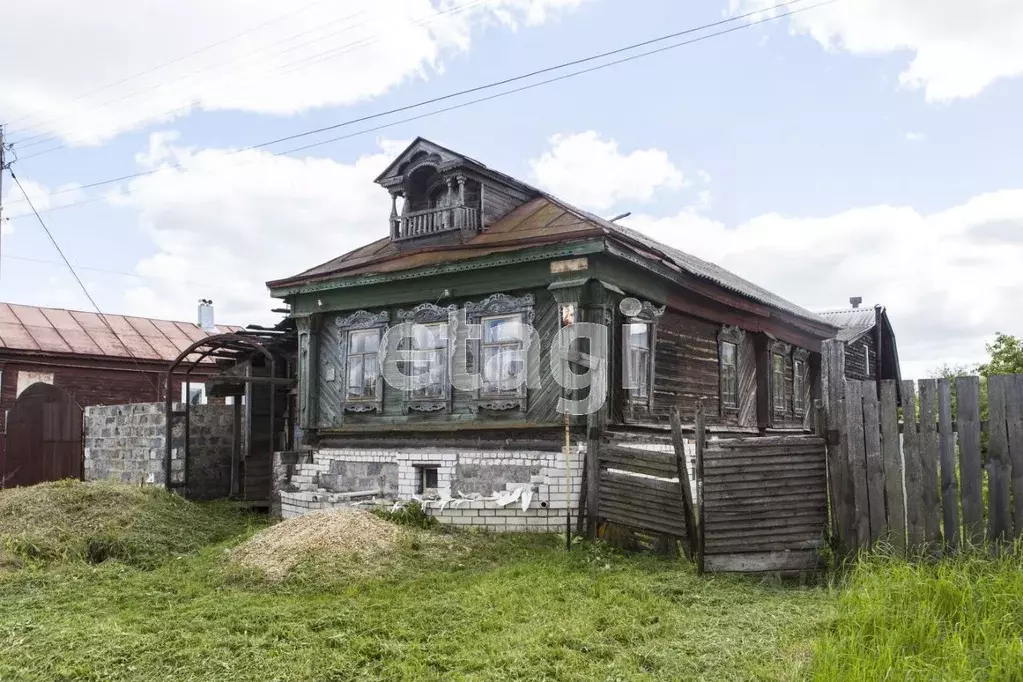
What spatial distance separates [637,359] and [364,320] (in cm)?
505

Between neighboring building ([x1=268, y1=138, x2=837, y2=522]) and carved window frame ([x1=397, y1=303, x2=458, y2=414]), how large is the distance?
0.02 m

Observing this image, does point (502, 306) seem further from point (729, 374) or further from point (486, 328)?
point (729, 374)

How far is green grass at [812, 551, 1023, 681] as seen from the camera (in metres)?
5.25

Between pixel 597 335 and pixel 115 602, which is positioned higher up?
pixel 597 335

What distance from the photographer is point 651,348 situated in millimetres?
14141

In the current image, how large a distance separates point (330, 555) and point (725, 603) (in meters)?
4.36

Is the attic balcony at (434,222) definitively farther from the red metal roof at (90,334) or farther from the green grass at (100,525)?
the red metal roof at (90,334)

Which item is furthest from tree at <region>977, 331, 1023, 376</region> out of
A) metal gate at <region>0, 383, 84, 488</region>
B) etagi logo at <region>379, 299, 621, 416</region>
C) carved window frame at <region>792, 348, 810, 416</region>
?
metal gate at <region>0, 383, 84, 488</region>

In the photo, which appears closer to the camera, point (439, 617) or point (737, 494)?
point (439, 617)

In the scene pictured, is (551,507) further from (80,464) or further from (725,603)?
(80,464)

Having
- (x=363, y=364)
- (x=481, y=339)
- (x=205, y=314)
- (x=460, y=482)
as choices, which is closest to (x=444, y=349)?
(x=481, y=339)

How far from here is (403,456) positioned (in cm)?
1400

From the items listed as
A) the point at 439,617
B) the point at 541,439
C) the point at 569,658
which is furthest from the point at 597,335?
the point at 569,658

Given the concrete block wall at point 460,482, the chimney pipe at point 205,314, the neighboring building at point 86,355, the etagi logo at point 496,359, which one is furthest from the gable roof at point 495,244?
the chimney pipe at point 205,314
